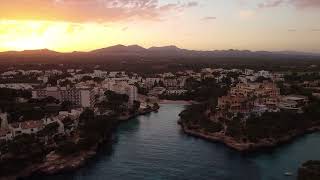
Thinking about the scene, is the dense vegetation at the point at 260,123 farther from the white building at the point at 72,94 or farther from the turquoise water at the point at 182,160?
the white building at the point at 72,94

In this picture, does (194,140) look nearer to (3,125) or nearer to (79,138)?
(79,138)

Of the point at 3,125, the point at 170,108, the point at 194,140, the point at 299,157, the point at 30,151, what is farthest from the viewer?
the point at 170,108

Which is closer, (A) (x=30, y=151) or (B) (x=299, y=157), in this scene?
(A) (x=30, y=151)

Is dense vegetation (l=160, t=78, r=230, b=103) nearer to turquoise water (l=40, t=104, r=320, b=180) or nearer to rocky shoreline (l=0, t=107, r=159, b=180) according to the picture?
turquoise water (l=40, t=104, r=320, b=180)

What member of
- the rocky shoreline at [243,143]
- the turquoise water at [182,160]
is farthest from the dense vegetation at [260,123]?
the turquoise water at [182,160]

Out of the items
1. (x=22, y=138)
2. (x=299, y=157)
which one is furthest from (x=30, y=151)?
(x=299, y=157)

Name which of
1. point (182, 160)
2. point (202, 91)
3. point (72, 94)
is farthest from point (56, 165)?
point (202, 91)
